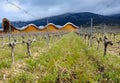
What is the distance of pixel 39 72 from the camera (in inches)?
415

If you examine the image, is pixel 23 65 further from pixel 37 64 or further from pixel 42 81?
pixel 42 81

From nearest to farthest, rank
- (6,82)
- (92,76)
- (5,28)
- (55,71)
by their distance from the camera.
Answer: (6,82), (92,76), (55,71), (5,28)

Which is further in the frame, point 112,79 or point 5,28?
point 5,28

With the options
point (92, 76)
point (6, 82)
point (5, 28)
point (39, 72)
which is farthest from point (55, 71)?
point (5, 28)

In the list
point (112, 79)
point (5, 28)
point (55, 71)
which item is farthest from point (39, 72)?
point (5, 28)

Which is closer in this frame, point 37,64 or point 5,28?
point 37,64

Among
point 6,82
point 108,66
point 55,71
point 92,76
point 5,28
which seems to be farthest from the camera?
point 5,28

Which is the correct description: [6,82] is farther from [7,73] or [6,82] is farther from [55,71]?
[55,71]

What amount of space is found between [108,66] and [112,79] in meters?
2.47

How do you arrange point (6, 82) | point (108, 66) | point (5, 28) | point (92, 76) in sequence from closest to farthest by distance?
point (6, 82) → point (92, 76) → point (108, 66) → point (5, 28)

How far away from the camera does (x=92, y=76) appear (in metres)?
9.55

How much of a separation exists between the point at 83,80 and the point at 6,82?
2.70 meters

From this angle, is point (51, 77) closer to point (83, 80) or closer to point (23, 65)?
point (83, 80)

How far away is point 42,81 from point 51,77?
394 millimetres
